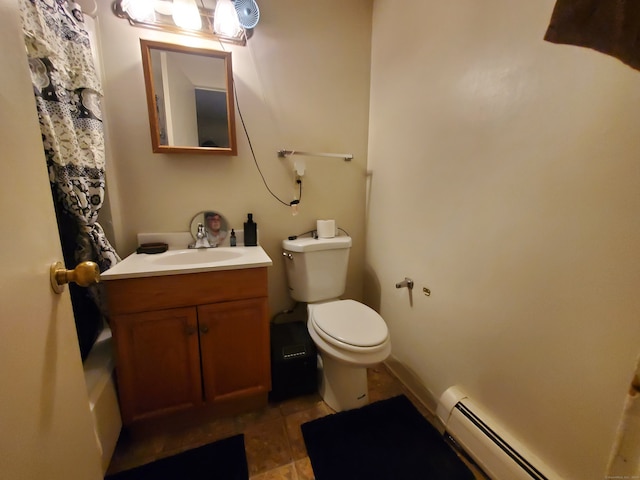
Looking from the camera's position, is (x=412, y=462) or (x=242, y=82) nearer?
(x=412, y=462)

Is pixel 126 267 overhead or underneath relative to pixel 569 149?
underneath

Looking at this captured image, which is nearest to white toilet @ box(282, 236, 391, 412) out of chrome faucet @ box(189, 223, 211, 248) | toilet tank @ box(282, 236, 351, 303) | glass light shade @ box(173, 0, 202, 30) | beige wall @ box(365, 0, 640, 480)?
toilet tank @ box(282, 236, 351, 303)

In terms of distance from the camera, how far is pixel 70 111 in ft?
3.31

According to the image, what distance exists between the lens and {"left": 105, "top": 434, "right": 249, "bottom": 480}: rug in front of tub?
101 cm

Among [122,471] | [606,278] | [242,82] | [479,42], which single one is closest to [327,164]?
[242,82]

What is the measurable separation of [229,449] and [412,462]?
77 centimetres

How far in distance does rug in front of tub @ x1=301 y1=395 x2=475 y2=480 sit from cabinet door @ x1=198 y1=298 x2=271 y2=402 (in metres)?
0.35

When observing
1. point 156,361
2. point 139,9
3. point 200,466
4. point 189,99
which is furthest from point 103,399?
point 139,9

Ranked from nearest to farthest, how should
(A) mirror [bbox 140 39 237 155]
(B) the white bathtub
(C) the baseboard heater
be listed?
(C) the baseboard heater → (B) the white bathtub → (A) mirror [bbox 140 39 237 155]

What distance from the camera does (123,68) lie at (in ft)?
4.06

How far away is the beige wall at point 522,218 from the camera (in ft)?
2.20

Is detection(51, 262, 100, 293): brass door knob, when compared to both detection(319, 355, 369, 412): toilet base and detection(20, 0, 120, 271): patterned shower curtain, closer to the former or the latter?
detection(20, 0, 120, 271): patterned shower curtain

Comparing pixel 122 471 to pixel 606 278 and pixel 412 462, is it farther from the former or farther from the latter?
pixel 606 278

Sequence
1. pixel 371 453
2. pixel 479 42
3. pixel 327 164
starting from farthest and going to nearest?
1. pixel 327 164
2. pixel 371 453
3. pixel 479 42
